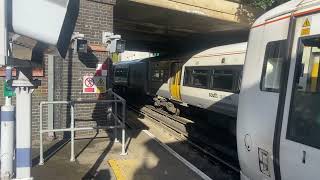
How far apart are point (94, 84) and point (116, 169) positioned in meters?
4.03

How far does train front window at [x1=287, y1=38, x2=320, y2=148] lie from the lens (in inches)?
173

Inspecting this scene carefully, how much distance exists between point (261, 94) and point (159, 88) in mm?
17311

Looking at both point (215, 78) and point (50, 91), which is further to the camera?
point (215, 78)

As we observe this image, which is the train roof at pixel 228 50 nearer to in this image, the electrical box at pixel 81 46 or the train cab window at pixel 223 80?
the train cab window at pixel 223 80

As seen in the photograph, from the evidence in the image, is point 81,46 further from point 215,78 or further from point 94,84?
point 215,78

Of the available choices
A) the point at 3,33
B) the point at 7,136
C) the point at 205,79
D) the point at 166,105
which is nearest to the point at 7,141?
the point at 7,136

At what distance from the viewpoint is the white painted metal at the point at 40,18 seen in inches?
132

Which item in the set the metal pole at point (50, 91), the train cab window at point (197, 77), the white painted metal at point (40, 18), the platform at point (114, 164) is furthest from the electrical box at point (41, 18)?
the train cab window at point (197, 77)

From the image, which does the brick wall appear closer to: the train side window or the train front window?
the train side window

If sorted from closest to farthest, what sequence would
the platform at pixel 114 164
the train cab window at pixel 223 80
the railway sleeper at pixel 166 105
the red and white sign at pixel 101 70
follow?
the platform at pixel 114 164 → the red and white sign at pixel 101 70 → the train cab window at pixel 223 80 → the railway sleeper at pixel 166 105

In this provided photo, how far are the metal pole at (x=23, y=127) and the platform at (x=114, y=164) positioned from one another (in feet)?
11.7

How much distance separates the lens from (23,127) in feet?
13.5

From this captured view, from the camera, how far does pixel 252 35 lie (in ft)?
19.5

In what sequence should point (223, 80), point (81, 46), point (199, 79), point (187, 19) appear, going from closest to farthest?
point (81, 46)
point (223, 80)
point (199, 79)
point (187, 19)
